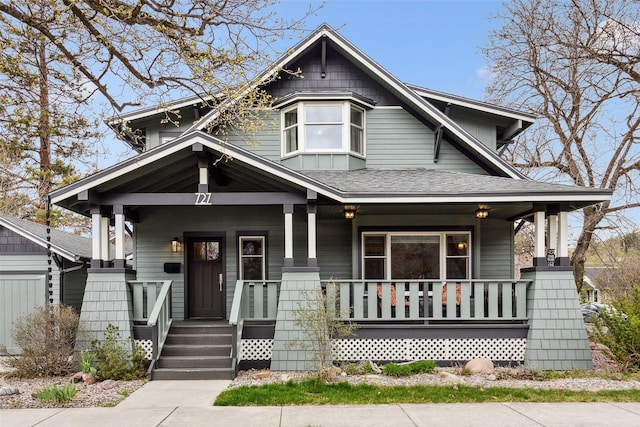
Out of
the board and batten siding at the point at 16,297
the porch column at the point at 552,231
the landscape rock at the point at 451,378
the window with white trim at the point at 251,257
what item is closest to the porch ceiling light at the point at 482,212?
the porch column at the point at 552,231

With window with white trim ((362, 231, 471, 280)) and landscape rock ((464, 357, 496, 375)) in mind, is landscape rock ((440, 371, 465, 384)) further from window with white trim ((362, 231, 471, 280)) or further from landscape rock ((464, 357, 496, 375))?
window with white trim ((362, 231, 471, 280))

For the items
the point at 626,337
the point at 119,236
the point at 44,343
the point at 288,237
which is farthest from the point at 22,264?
the point at 626,337

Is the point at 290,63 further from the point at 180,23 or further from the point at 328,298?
the point at 328,298

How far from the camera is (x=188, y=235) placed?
11.2 metres

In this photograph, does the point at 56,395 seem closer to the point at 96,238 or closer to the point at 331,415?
the point at 96,238

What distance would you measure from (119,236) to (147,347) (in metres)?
2.10

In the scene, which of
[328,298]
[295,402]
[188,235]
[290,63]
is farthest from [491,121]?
[295,402]

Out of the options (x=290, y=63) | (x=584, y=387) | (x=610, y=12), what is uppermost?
(x=610, y=12)

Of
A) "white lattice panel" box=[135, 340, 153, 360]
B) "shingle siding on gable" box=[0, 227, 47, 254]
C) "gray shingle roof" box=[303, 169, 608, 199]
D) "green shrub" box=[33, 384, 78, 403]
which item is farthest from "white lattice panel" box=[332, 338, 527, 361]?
"shingle siding on gable" box=[0, 227, 47, 254]

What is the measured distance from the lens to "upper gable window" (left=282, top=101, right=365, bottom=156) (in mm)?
11344

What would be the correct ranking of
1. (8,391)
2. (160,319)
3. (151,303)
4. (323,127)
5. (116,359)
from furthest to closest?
(323,127), (151,303), (160,319), (116,359), (8,391)

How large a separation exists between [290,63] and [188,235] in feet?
15.2

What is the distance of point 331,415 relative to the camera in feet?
20.7

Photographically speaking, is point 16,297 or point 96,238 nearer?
point 96,238
